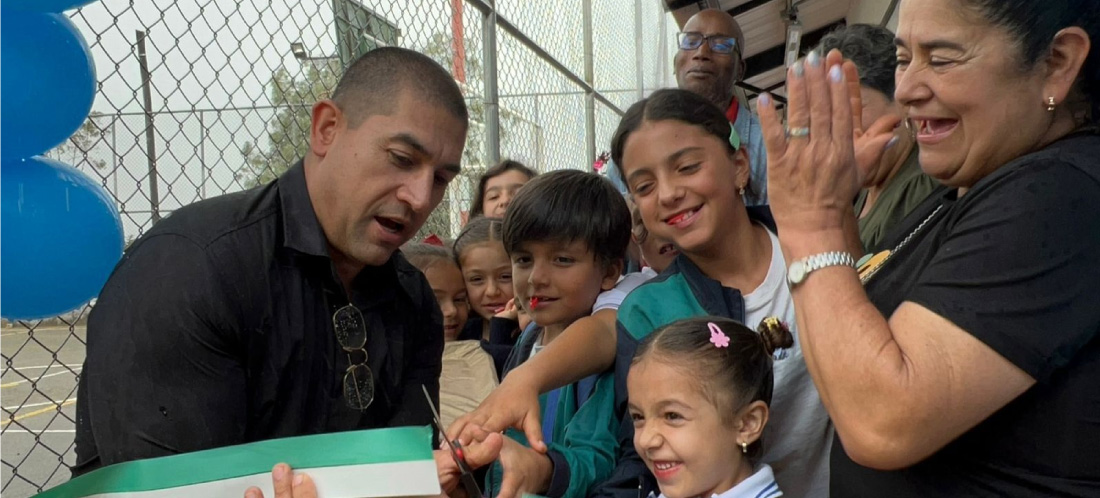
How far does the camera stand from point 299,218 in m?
1.78

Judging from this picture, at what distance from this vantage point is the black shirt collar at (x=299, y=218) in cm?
174

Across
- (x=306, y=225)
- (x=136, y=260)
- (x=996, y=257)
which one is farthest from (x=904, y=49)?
(x=136, y=260)

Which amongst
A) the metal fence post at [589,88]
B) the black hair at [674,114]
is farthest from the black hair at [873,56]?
the metal fence post at [589,88]

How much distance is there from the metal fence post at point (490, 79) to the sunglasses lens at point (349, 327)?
2500mm

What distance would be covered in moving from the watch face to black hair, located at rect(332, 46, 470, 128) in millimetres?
893

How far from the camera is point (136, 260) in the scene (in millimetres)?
1588

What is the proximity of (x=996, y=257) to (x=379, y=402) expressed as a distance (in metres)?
1.29

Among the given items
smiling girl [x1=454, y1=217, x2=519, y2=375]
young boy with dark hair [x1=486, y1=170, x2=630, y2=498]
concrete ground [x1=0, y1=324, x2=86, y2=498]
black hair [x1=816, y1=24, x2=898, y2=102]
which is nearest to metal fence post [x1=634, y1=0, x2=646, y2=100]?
concrete ground [x1=0, y1=324, x2=86, y2=498]

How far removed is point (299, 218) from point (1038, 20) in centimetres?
137

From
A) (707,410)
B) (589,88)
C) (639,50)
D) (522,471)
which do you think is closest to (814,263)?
(707,410)

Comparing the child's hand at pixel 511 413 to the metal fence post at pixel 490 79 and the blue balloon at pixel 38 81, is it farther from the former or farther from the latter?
the metal fence post at pixel 490 79

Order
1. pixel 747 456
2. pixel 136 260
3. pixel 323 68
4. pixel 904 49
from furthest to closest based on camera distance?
pixel 323 68 < pixel 747 456 < pixel 136 260 < pixel 904 49

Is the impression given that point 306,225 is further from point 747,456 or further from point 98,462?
point 747,456

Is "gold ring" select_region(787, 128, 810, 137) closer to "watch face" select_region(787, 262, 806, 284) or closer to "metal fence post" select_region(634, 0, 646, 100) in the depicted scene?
"watch face" select_region(787, 262, 806, 284)
